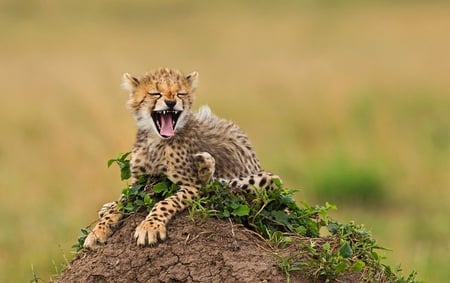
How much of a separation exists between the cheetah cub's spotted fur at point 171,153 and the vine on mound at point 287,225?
63mm

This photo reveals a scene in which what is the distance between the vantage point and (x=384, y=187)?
1238 cm

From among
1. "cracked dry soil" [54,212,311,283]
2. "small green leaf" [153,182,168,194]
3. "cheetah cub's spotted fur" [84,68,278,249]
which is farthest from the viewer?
"small green leaf" [153,182,168,194]

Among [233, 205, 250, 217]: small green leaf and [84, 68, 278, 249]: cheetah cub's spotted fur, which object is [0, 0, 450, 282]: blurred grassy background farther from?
[233, 205, 250, 217]: small green leaf

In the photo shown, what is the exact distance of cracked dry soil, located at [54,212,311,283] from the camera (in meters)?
5.42

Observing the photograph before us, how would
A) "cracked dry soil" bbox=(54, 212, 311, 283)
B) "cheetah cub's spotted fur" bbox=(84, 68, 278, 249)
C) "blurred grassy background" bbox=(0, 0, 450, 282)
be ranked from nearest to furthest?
"cracked dry soil" bbox=(54, 212, 311, 283), "cheetah cub's spotted fur" bbox=(84, 68, 278, 249), "blurred grassy background" bbox=(0, 0, 450, 282)

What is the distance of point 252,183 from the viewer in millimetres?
5785

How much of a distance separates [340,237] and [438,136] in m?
8.54

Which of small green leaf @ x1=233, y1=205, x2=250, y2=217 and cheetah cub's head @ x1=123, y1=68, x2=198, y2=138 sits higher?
cheetah cub's head @ x1=123, y1=68, x2=198, y2=138

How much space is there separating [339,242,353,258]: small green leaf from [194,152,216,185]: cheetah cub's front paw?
2.27 feet

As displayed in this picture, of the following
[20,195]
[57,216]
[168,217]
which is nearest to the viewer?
[168,217]

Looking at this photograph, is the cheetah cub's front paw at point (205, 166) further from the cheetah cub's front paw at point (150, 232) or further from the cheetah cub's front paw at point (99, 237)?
the cheetah cub's front paw at point (99, 237)

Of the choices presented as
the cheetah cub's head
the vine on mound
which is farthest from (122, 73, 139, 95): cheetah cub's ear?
the vine on mound

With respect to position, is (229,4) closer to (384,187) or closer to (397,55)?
(397,55)

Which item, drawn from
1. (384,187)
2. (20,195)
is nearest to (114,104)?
(20,195)
